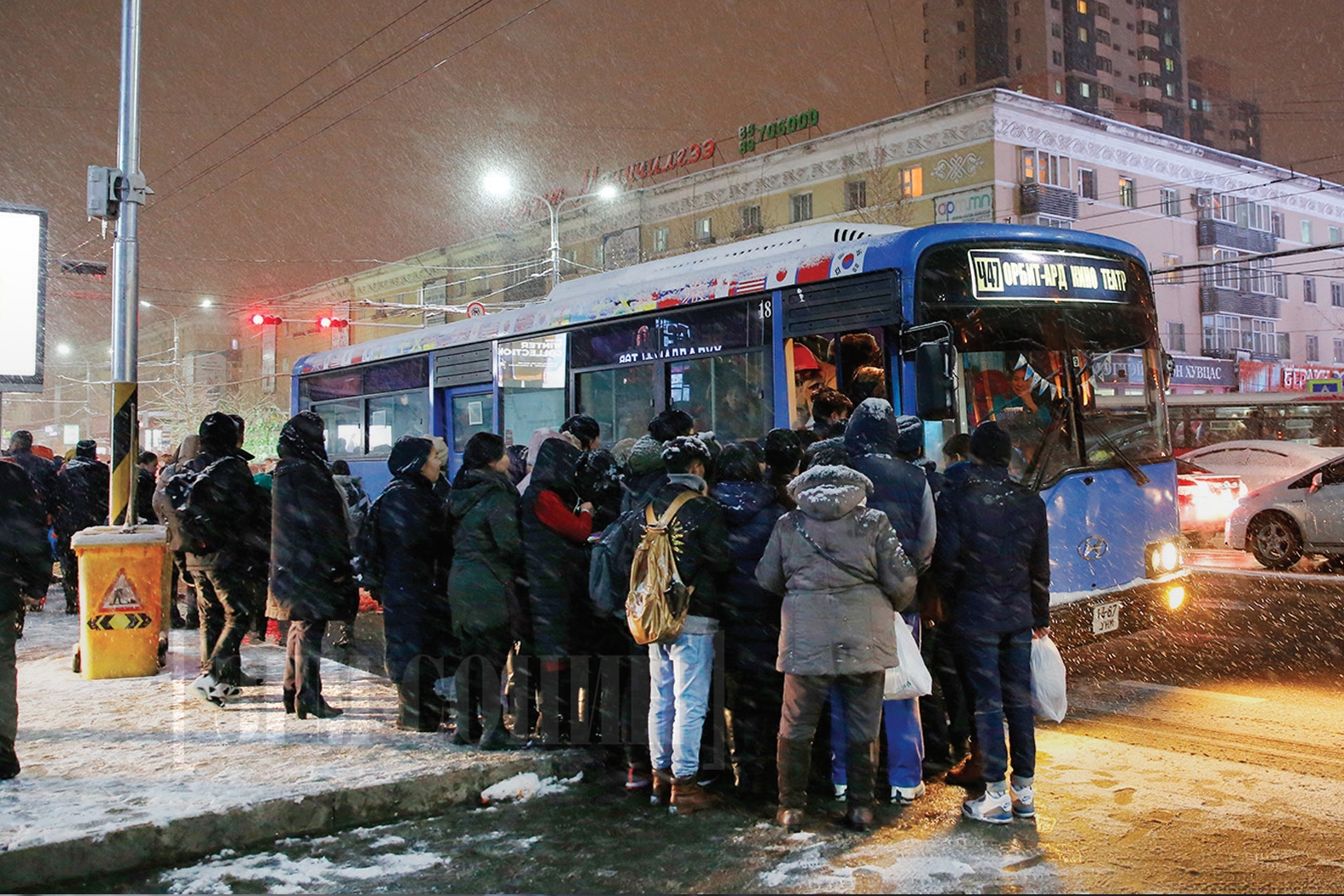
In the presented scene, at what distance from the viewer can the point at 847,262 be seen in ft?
26.5

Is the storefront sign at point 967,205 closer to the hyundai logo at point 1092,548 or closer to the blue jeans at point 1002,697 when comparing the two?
the hyundai logo at point 1092,548

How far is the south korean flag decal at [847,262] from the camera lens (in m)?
7.98

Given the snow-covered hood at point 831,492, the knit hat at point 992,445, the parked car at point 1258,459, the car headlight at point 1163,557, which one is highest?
the parked car at point 1258,459

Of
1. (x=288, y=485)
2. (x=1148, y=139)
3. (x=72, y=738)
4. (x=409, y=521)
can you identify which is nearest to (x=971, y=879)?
(x=409, y=521)

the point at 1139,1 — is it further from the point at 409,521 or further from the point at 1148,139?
the point at 409,521

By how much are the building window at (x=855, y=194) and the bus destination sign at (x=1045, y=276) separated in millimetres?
32027

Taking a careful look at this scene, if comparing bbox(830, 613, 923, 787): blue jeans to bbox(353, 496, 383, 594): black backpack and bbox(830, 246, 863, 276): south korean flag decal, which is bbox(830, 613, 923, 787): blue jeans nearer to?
bbox(353, 496, 383, 594): black backpack

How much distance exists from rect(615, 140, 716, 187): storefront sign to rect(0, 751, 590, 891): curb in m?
41.5

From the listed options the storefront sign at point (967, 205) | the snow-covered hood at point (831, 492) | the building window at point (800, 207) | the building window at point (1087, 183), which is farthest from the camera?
the building window at point (800, 207)

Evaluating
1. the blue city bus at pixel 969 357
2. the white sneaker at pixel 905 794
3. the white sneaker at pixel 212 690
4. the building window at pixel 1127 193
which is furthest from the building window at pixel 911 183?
the white sneaker at pixel 905 794

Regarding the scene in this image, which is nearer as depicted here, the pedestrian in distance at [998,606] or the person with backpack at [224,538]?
the pedestrian in distance at [998,606]

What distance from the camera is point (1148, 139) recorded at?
41.6 metres

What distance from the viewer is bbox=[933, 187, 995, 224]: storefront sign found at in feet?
119

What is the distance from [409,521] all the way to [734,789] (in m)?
2.46
